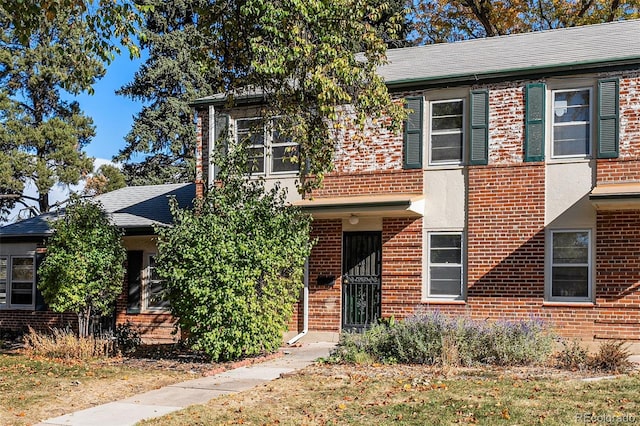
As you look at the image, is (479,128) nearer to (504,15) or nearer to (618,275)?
(618,275)

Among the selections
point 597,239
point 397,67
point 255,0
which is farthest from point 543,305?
point 255,0

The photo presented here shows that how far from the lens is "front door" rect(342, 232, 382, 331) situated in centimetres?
→ 1599

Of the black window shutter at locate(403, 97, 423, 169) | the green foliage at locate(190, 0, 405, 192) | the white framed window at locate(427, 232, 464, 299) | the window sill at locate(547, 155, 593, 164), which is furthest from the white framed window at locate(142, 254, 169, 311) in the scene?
the window sill at locate(547, 155, 593, 164)

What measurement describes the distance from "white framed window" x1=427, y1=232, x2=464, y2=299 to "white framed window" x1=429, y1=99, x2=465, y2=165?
155 centimetres

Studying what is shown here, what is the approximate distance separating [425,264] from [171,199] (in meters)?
A: 5.27

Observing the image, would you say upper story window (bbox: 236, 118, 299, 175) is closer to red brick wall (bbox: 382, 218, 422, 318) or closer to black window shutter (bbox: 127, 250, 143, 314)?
red brick wall (bbox: 382, 218, 422, 318)

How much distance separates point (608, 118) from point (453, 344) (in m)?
5.39

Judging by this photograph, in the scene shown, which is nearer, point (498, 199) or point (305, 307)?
point (498, 199)

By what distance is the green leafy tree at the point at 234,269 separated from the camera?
12852mm

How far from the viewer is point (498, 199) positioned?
14914mm

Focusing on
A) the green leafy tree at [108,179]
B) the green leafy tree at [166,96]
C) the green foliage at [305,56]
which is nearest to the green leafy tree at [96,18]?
the green foliage at [305,56]

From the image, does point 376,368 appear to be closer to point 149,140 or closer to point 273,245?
point 273,245

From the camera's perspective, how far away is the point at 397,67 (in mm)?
17297

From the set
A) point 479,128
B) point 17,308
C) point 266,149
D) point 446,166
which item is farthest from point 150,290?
point 479,128
